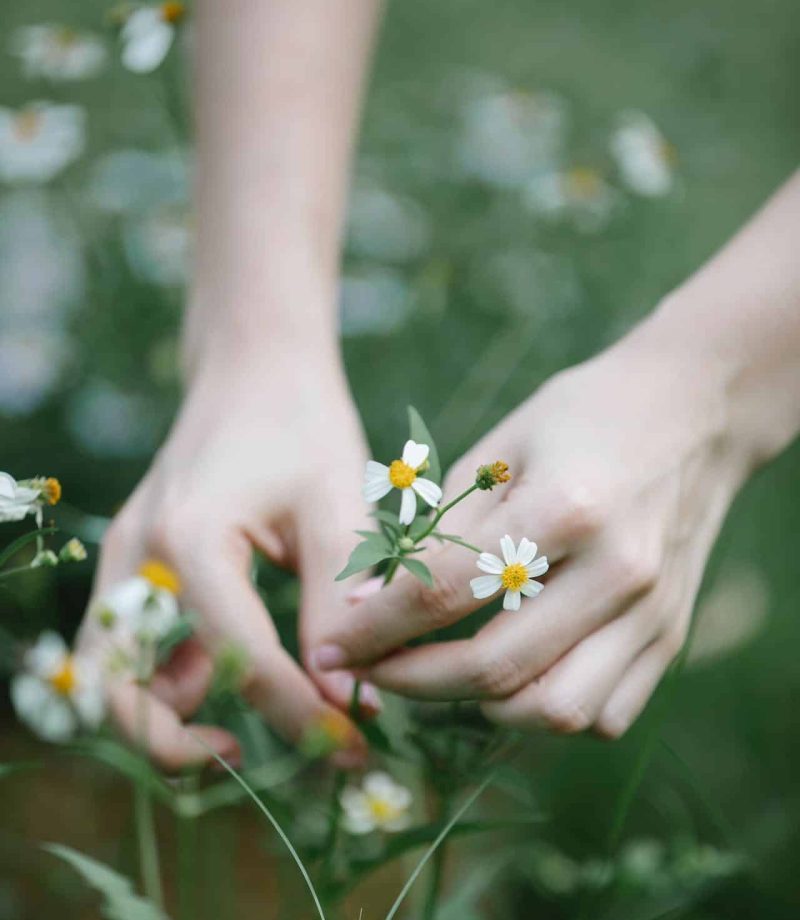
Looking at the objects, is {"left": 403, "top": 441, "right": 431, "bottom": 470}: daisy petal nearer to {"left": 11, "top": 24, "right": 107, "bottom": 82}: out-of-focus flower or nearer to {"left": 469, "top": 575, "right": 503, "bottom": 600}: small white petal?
{"left": 469, "top": 575, "right": 503, "bottom": 600}: small white petal

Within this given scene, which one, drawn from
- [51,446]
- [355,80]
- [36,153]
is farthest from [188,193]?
[355,80]

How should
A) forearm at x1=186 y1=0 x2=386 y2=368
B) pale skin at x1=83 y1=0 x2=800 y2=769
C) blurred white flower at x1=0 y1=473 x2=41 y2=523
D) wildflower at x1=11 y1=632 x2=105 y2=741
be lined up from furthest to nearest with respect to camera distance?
forearm at x1=186 y1=0 x2=386 y2=368 < wildflower at x1=11 y1=632 x2=105 y2=741 < pale skin at x1=83 y1=0 x2=800 y2=769 < blurred white flower at x1=0 y1=473 x2=41 y2=523

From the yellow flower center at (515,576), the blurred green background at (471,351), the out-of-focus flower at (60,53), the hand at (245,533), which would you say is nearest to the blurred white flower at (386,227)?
the blurred green background at (471,351)

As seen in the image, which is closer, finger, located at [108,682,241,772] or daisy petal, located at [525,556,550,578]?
daisy petal, located at [525,556,550,578]

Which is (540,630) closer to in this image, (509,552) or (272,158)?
(509,552)

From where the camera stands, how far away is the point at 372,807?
658mm

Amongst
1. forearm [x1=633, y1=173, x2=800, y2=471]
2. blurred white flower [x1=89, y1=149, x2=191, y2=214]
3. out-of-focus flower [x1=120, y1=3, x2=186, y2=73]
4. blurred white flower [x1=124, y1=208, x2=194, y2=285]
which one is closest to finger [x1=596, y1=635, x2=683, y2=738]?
forearm [x1=633, y1=173, x2=800, y2=471]

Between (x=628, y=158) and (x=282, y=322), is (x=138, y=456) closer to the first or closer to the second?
(x=282, y=322)

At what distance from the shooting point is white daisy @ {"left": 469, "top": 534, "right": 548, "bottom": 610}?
15.9 inches

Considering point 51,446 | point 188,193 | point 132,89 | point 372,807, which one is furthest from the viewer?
point 132,89

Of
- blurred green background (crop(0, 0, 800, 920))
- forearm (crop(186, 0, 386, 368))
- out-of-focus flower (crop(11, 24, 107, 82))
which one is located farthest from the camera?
out-of-focus flower (crop(11, 24, 107, 82))

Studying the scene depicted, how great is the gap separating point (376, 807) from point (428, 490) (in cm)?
33

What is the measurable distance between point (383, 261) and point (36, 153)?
395mm

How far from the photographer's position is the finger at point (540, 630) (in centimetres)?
47
